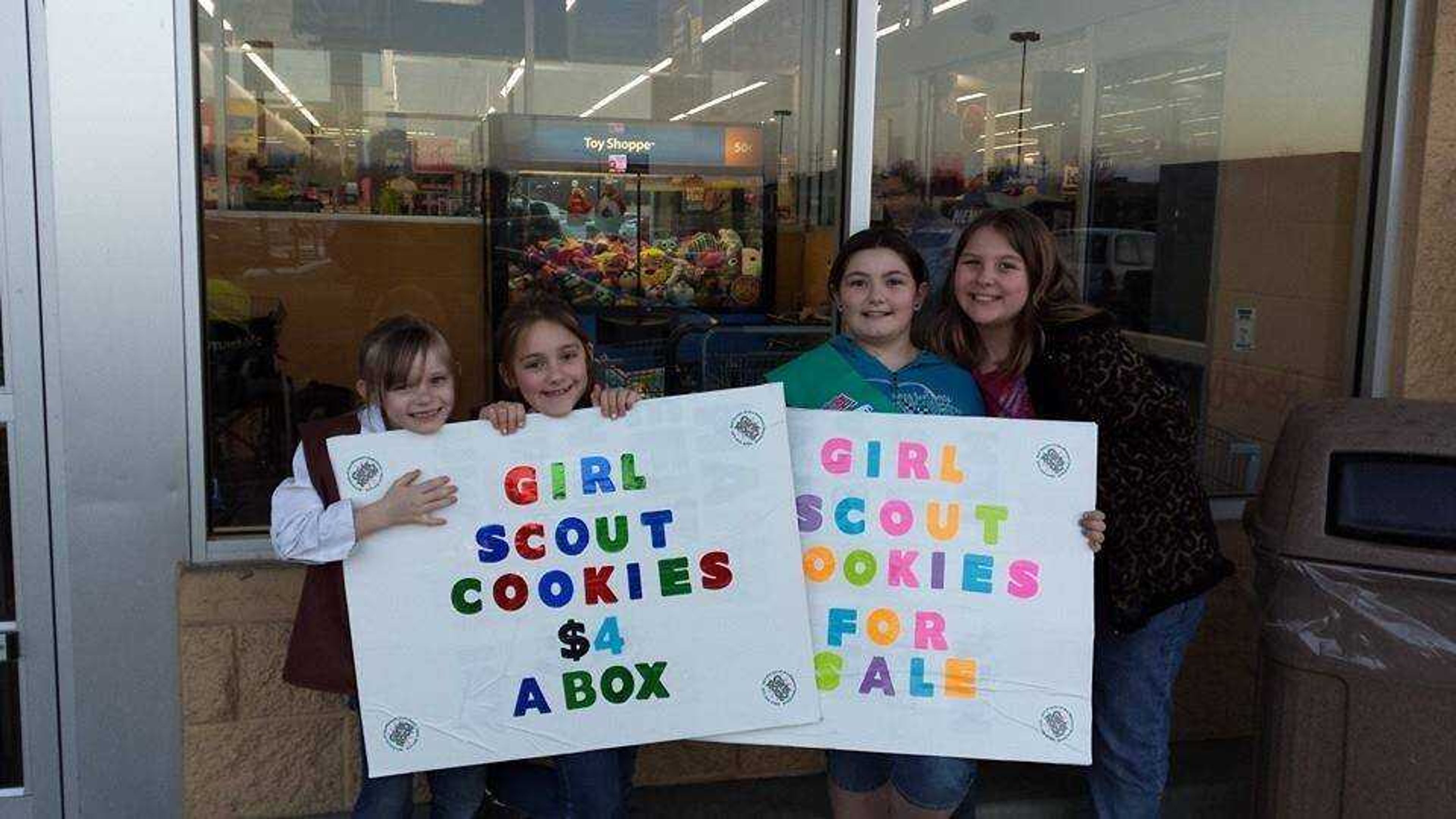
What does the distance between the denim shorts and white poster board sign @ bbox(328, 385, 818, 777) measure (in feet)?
0.81

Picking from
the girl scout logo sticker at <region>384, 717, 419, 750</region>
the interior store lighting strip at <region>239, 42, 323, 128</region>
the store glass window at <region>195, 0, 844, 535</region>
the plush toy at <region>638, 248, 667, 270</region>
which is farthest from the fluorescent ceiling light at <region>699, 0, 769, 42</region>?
the girl scout logo sticker at <region>384, 717, 419, 750</region>

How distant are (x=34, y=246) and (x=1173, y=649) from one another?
108 inches

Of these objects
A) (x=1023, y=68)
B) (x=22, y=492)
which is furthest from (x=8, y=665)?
(x=1023, y=68)

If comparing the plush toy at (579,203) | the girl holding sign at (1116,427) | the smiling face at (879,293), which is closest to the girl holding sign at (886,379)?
the smiling face at (879,293)

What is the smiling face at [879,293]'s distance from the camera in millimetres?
2678

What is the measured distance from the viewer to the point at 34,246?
298 centimetres

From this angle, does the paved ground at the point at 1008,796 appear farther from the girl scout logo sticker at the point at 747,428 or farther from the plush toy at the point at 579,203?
the plush toy at the point at 579,203

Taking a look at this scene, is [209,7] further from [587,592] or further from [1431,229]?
[1431,229]

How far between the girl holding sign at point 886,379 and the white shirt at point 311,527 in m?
0.96

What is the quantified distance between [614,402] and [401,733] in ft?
2.56

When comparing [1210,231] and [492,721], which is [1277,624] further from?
[1210,231]

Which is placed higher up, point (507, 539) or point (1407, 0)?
point (1407, 0)

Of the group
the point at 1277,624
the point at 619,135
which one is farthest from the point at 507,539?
the point at 619,135

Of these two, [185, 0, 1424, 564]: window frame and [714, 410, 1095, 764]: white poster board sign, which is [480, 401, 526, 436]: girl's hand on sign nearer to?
[714, 410, 1095, 764]: white poster board sign
